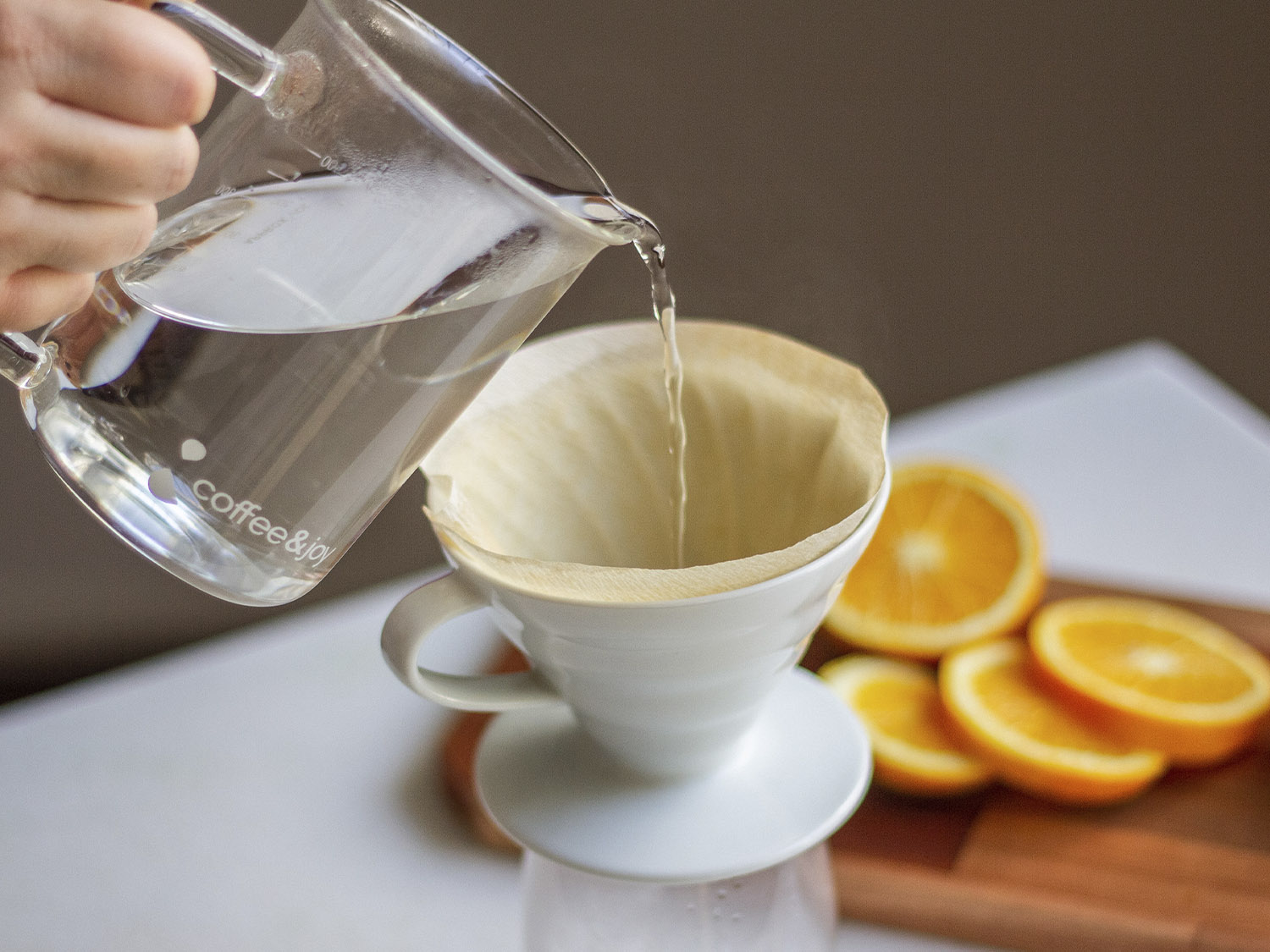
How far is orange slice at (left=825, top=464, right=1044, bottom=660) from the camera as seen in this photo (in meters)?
0.78

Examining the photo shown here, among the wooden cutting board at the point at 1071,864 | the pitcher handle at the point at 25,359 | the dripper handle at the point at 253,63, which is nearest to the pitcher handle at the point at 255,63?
the dripper handle at the point at 253,63

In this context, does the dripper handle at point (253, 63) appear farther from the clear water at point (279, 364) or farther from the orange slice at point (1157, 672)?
the orange slice at point (1157, 672)

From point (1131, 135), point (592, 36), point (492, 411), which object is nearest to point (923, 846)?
point (492, 411)

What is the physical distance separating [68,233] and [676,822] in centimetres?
29

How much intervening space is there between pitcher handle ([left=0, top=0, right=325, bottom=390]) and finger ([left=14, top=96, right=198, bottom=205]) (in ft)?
0.09

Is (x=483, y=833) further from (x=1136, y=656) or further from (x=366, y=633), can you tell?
(x=1136, y=656)

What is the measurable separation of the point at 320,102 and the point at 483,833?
16.9 inches

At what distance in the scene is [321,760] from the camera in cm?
76

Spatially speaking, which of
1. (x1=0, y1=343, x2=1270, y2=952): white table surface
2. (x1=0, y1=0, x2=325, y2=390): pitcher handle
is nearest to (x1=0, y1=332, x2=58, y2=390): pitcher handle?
(x1=0, y1=0, x2=325, y2=390): pitcher handle

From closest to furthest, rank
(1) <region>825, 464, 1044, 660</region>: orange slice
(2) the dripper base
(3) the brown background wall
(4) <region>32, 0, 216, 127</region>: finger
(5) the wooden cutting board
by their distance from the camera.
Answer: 1. (4) <region>32, 0, 216, 127</region>: finger
2. (2) the dripper base
3. (5) the wooden cutting board
4. (1) <region>825, 464, 1044, 660</region>: orange slice
5. (3) the brown background wall

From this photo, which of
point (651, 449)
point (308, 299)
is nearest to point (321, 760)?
point (651, 449)

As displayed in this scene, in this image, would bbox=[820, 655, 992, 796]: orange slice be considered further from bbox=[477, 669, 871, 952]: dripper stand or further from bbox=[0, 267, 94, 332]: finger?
bbox=[0, 267, 94, 332]: finger

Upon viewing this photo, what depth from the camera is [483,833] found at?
68 cm

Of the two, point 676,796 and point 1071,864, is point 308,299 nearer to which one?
point 676,796
